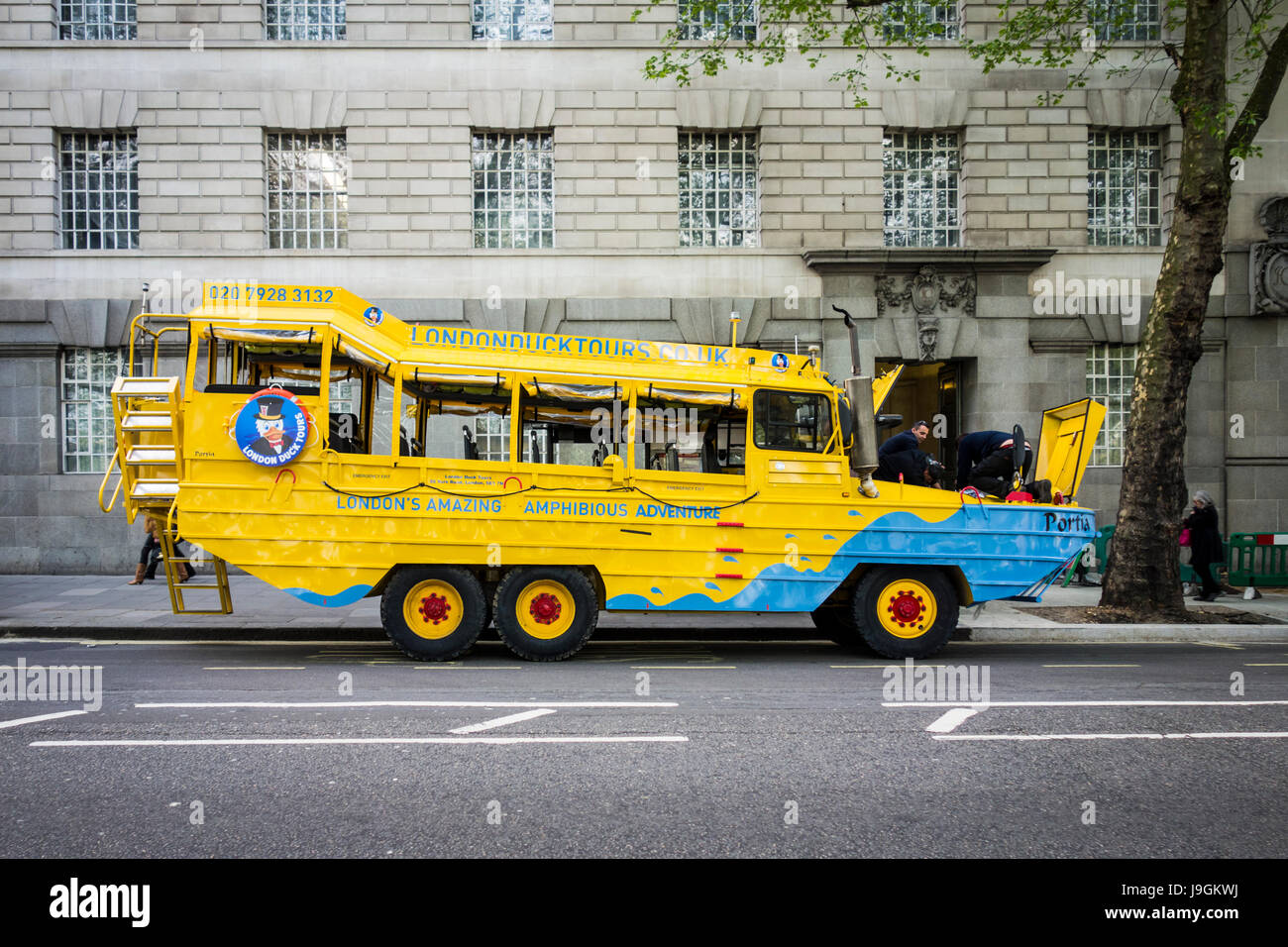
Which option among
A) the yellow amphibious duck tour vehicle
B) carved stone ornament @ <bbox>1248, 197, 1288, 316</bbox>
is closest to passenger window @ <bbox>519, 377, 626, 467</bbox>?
the yellow amphibious duck tour vehicle

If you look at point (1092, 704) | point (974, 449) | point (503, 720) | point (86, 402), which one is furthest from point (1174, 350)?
point (86, 402)

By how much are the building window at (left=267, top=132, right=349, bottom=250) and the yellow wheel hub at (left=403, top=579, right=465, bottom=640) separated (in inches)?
396

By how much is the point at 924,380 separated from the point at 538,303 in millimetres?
7705

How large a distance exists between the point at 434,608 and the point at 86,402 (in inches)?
454

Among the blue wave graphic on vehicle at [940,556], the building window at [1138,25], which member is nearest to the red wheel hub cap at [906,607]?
the blue wave graphic on vehicle at [940,556]

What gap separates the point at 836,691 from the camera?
6977 millimetres

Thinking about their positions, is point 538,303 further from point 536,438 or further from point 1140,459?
point 1140,459

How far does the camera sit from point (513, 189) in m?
16.1

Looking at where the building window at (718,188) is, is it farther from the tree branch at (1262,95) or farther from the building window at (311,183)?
the tree branch at (1262,95)

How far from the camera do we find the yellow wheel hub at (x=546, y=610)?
8180mm

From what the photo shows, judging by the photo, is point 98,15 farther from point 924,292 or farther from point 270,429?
point 924,292

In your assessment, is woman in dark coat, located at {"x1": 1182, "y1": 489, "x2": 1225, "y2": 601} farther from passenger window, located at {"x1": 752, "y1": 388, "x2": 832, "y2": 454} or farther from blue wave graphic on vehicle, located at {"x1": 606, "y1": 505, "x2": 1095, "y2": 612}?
passenger window, located at {"x1": 752, "y1": 388, "x2": 832, "y2": 454}

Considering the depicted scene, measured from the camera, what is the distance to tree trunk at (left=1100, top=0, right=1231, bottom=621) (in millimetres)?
10961

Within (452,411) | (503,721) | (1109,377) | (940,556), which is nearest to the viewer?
(503,721)
